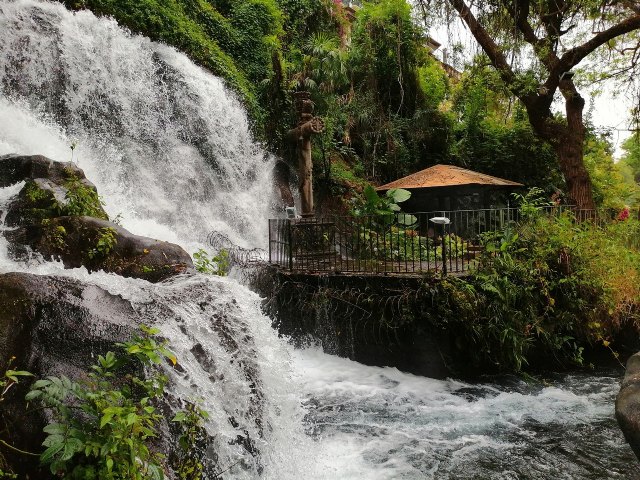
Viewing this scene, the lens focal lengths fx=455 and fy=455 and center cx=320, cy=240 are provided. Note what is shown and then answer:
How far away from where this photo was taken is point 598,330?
829 centimetres

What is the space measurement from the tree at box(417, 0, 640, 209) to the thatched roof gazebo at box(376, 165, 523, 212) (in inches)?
78.8

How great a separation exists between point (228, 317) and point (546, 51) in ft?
36.3

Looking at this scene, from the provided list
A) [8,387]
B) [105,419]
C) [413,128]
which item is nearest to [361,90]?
[413,128]

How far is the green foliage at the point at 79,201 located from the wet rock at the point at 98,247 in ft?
1.08

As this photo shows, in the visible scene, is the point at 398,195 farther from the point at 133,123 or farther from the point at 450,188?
the point at 133,123

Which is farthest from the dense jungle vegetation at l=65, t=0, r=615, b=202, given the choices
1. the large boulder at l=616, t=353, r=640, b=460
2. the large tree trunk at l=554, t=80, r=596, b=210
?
the large boulder at l=616, t=353, r=640, b=460

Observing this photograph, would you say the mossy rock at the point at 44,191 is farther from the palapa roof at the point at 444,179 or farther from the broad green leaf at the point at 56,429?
the palapa roof at the point at 444,179

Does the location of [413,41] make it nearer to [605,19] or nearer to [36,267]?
[605,19]

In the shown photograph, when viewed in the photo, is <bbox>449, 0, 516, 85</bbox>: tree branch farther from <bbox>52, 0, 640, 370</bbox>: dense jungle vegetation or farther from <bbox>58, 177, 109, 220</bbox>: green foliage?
<bbox>58, 177, 109, 220</bbox>: green foliage

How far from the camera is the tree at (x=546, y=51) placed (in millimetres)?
11805

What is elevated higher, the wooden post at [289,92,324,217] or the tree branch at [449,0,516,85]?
the tree branch at [449,0,516,85]

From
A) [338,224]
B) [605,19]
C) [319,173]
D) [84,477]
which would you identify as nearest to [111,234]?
[84,477]

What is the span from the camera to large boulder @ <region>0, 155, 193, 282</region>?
521 cm

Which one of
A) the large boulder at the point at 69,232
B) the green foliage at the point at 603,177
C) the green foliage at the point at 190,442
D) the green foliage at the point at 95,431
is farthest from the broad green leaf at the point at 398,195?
the green foliage at the point at 95,431
